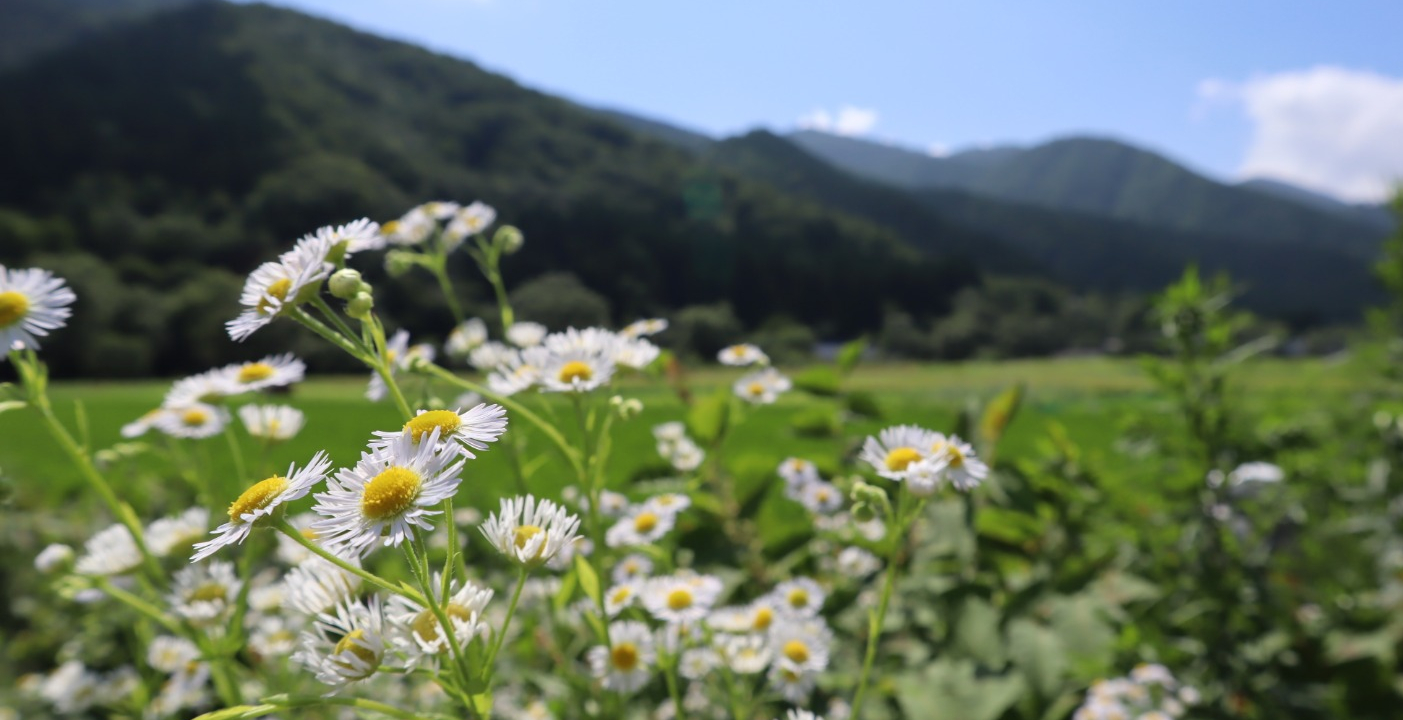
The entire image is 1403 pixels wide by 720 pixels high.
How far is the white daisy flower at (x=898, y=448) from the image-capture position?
68 cm

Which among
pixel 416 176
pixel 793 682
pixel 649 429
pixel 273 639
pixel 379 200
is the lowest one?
pixel 379 200

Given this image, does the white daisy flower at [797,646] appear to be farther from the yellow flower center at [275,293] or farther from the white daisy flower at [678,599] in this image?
the yellow flower center at [275,293]

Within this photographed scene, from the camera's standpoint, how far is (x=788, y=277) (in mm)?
38656

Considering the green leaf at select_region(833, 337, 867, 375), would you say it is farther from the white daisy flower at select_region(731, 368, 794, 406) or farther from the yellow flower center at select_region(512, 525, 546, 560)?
the yellow flower center at select_region(512, 525, 546, 560)

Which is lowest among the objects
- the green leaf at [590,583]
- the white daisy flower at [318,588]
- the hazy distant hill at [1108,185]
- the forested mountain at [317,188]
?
the forested mountain at [317,188]

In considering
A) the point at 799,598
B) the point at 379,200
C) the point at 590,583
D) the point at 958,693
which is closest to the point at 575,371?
the point at 590,583

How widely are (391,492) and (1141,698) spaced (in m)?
Result: 1.21

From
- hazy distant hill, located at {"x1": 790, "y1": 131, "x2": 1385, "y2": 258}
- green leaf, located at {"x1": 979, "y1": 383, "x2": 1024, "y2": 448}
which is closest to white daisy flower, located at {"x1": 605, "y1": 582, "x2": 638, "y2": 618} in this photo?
green leaf, located at {"x1": 979, "y1": 383, "x2": 1024, "y2": 448}

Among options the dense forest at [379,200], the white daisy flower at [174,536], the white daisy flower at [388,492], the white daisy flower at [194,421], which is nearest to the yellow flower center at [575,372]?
the white daisy flower at [388,492]

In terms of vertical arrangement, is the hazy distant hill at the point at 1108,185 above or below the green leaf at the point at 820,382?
above

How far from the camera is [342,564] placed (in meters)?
0.38

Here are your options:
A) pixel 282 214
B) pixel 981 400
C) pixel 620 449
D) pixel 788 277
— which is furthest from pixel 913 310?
pixel 981 400

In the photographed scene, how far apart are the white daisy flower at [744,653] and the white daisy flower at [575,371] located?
13.3 inches

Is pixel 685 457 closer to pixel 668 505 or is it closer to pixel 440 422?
pixel 668 505
